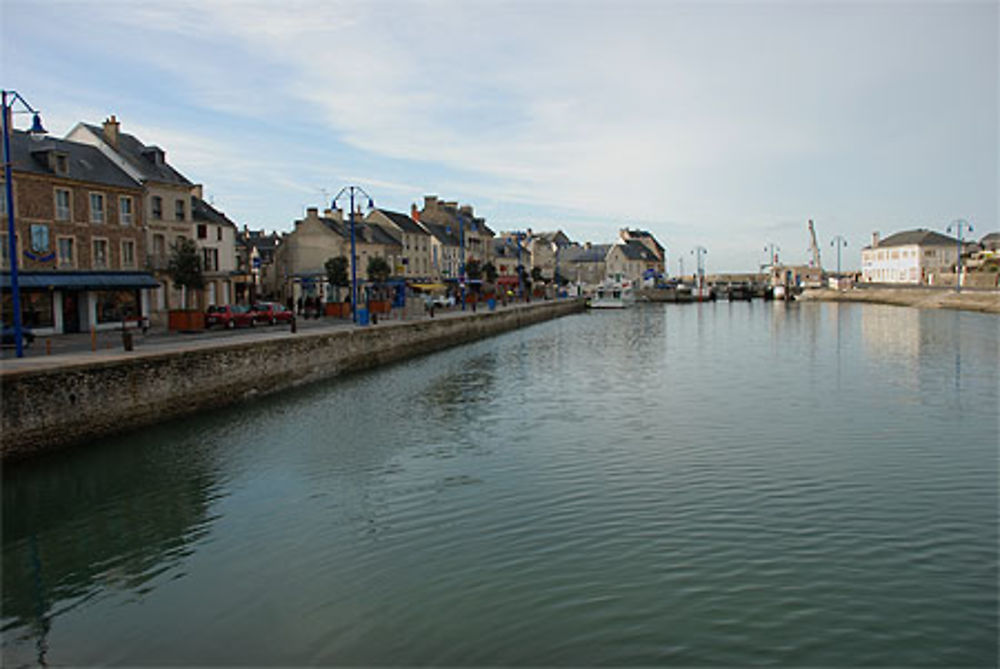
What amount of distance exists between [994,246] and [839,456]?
15620 cm

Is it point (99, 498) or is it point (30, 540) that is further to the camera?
point (99, 498)

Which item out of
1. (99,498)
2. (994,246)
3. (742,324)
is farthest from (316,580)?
(994,246)

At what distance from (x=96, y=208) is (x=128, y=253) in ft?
10.5

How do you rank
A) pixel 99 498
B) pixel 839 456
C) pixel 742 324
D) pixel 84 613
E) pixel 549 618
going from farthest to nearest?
pixel 742 324 → pixel 839 456 → pixel 99 498 → pixel 84 613 → pixel 549 618

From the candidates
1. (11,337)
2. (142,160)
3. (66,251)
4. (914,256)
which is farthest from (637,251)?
(11,337)

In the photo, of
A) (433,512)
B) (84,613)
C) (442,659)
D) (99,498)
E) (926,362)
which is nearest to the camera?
(442,659)

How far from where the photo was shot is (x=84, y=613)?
386 inches

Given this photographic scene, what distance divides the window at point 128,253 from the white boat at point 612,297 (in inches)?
2955

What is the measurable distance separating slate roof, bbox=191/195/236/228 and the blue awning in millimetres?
9759

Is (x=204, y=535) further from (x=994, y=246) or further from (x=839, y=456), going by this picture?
(x=994, y=246)

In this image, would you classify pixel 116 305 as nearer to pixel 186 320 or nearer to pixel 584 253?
pixel 186 320

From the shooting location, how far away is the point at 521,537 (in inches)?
470

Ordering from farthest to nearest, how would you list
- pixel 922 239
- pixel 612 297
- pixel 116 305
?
pixel 922 239 → pixel 612 297 → pixel 116 305

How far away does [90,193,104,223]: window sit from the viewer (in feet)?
126
